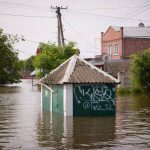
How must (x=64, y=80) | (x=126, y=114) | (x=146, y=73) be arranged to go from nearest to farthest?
(x=64, y=80) → (x=126, y=114) → (x=146, y=73)

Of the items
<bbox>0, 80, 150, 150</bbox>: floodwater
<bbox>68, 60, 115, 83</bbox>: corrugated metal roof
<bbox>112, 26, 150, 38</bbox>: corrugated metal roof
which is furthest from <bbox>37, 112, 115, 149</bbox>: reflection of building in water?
<bbox>112, 26, 150, 38</bbox>: corrugated metal roof

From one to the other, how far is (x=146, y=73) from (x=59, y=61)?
12.4 meters

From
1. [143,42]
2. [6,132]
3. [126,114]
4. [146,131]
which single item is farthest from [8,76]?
[143,42]

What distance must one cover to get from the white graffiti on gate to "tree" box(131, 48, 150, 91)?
2574cm

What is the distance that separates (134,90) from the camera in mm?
51094

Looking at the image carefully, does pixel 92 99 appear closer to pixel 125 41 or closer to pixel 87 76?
pixel 87 76

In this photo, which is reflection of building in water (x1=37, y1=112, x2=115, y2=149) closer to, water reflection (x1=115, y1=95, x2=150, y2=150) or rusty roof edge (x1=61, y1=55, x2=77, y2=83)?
water reflection (x1=115, y1=95, x2=150, y2=150)

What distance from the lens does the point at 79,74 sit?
24859mm

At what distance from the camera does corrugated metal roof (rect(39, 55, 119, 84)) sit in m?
24.4

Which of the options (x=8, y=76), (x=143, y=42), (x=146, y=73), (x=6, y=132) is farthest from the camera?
(x=143, y=42)

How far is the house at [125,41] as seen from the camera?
6838cm

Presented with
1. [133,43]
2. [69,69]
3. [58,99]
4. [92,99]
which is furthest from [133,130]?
[133,43]

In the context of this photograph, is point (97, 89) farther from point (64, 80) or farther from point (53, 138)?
point (53, 138)

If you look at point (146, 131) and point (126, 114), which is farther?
point (126, 114)
